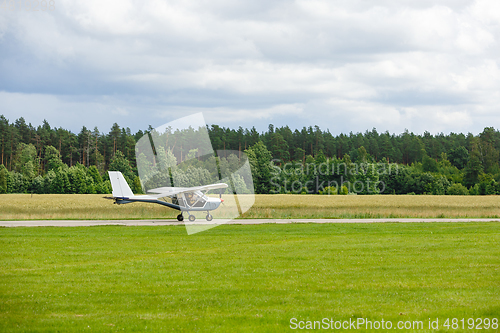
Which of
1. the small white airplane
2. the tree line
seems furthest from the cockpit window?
the tree line

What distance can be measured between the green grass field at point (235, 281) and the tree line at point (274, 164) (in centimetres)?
5506

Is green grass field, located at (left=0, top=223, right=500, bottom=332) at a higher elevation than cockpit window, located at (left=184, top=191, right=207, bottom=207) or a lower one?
lower

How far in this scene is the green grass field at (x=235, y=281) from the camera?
7238mm

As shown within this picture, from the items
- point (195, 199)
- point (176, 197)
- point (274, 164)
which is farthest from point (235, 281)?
point (274, 164)

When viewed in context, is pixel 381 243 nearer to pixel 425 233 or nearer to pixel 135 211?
pixel 425 233

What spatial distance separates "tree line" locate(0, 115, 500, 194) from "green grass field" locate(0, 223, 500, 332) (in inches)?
2168

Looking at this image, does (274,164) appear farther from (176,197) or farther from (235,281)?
(235,281)

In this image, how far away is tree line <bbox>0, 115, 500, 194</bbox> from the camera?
83.1 metres

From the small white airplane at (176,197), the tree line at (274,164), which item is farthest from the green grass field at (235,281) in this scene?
the tree line at (274,164)

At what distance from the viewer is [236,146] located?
354 ft

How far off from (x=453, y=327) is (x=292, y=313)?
2.62 metres

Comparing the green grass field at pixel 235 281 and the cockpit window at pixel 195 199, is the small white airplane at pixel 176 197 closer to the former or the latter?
the cockpit window at pixel 195 199

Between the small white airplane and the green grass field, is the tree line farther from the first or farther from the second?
the green grass field

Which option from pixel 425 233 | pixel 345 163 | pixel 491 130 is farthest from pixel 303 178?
pixel 425 233
